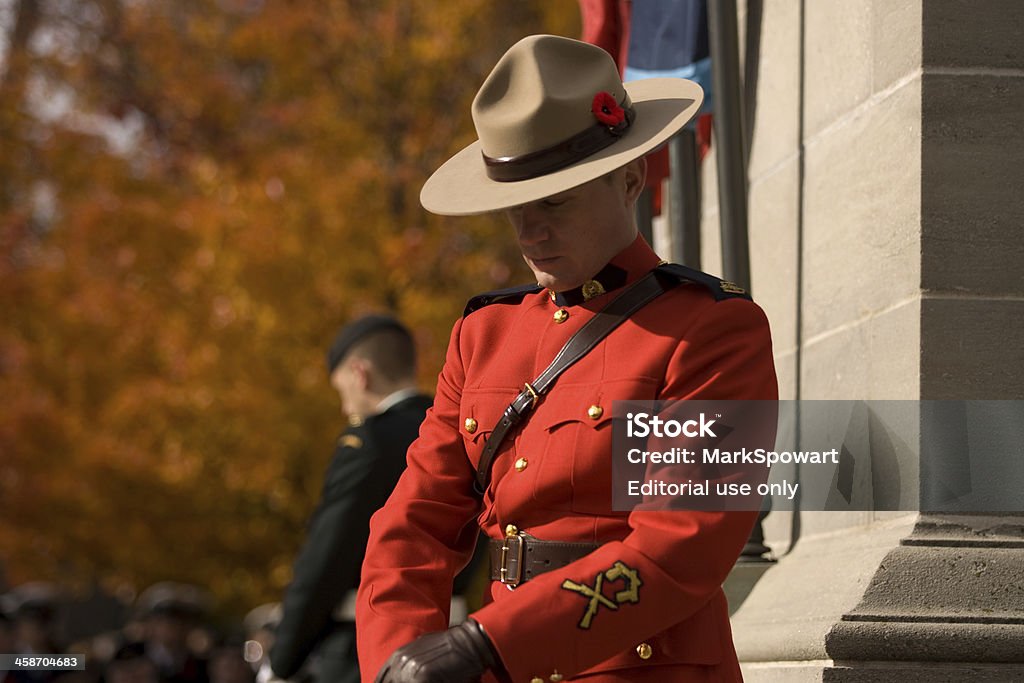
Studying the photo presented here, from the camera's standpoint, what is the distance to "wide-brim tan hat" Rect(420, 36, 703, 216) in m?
3.16

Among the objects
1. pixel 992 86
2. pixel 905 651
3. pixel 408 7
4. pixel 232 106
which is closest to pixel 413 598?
pixel 905 651

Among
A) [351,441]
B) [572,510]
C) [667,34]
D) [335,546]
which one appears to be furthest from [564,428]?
[667,34]

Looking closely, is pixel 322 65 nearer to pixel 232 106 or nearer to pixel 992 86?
pixel 232 106

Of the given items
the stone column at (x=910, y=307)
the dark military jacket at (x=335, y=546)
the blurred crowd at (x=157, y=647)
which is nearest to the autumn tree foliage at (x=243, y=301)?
the blurred crowd at (x=157, y=647)

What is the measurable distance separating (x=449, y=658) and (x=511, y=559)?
371mm

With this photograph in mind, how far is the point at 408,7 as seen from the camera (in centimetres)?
1498

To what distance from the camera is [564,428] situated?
3.16m

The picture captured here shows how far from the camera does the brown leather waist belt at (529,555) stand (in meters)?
3.09

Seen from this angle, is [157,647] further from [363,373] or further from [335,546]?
[335,546]

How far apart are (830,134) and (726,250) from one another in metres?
0.61

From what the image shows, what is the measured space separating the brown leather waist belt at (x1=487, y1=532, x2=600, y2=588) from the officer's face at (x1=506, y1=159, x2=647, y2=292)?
53 cm

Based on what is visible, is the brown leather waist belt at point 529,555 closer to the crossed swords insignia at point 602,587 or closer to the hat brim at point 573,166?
the crossed swords insignia at point 602,587

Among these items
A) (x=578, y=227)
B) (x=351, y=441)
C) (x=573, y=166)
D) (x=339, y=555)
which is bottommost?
(x=339, y=555)

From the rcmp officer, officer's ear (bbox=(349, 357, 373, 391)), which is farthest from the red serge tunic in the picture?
officer's ear (bbox=(349, 357, 373, 391))
